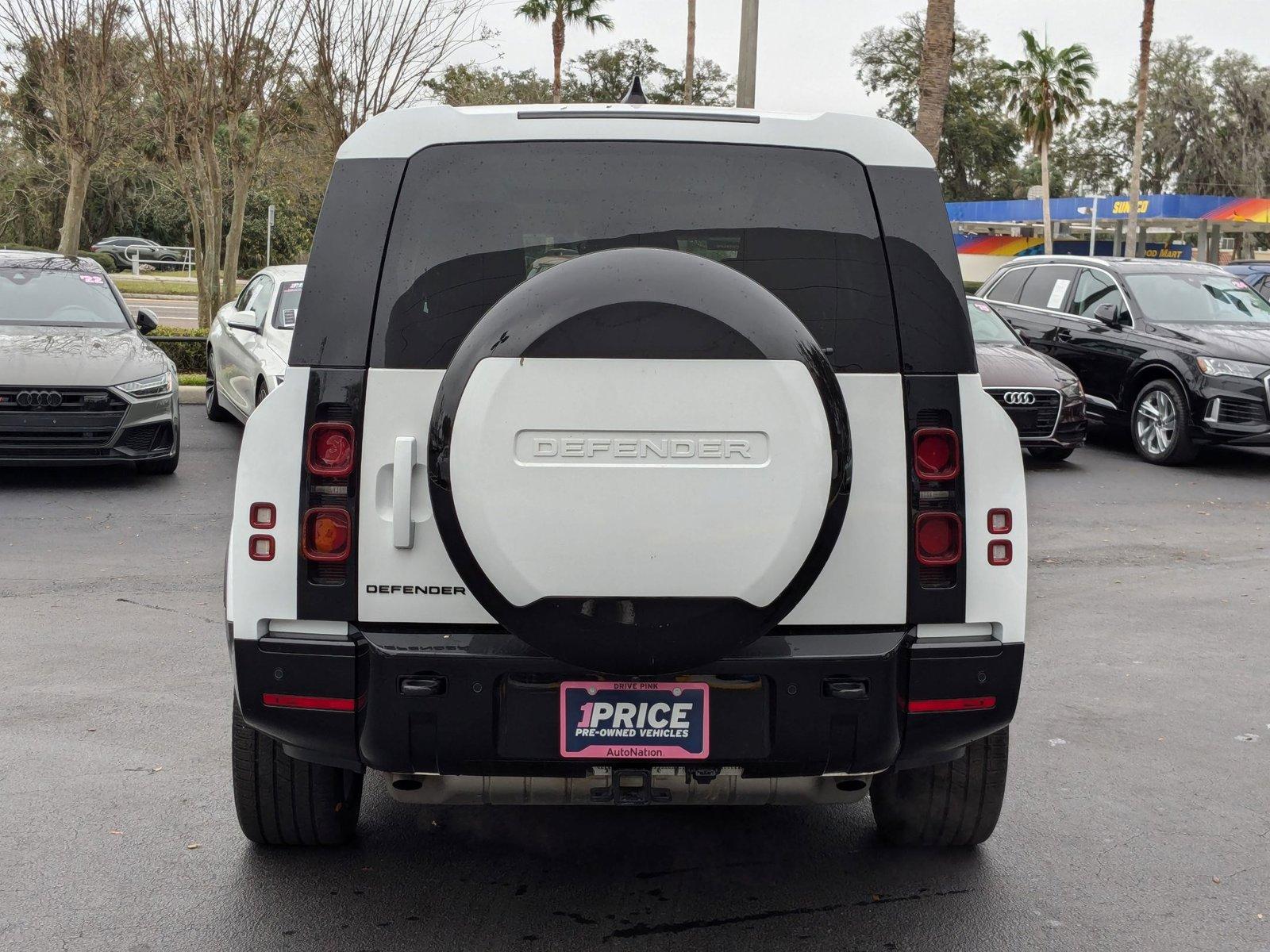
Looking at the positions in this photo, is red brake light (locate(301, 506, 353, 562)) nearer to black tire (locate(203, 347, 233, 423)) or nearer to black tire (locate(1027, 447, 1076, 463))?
black tire (locate(1027, 447, 1076, 463))

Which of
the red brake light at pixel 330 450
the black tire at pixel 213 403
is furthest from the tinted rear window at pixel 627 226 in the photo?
the black tire at pixel 213 403

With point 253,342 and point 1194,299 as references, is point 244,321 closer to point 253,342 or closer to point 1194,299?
point 253,342

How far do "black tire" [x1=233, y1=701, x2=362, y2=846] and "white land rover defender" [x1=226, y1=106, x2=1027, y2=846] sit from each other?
42cm

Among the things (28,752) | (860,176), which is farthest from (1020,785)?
(28,752)

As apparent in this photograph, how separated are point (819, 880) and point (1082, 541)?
234 inches

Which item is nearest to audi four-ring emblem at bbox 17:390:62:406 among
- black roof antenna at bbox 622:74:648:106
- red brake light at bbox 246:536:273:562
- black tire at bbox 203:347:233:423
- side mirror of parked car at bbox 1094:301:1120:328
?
black tire at bbox 203:347:233:423

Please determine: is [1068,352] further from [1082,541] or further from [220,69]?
[220,69]

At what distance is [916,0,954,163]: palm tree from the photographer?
61.0 ft

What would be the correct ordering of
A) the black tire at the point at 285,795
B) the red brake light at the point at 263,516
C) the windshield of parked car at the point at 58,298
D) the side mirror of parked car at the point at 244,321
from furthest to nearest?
the windshield of parked car at the point at 58,298 → the side mirror of parked car at the point at 244,321 → the black tire at the point at 285,795 → the red brake light at the point at 263,516

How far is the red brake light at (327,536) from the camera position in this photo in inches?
122


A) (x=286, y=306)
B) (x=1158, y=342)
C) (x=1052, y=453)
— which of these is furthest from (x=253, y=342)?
(x=1158, y=342)

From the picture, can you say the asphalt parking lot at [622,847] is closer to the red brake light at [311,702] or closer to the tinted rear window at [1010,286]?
the red brake light at [311,702]

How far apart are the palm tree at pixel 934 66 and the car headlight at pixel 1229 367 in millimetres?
7513

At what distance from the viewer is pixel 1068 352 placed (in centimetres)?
1369
